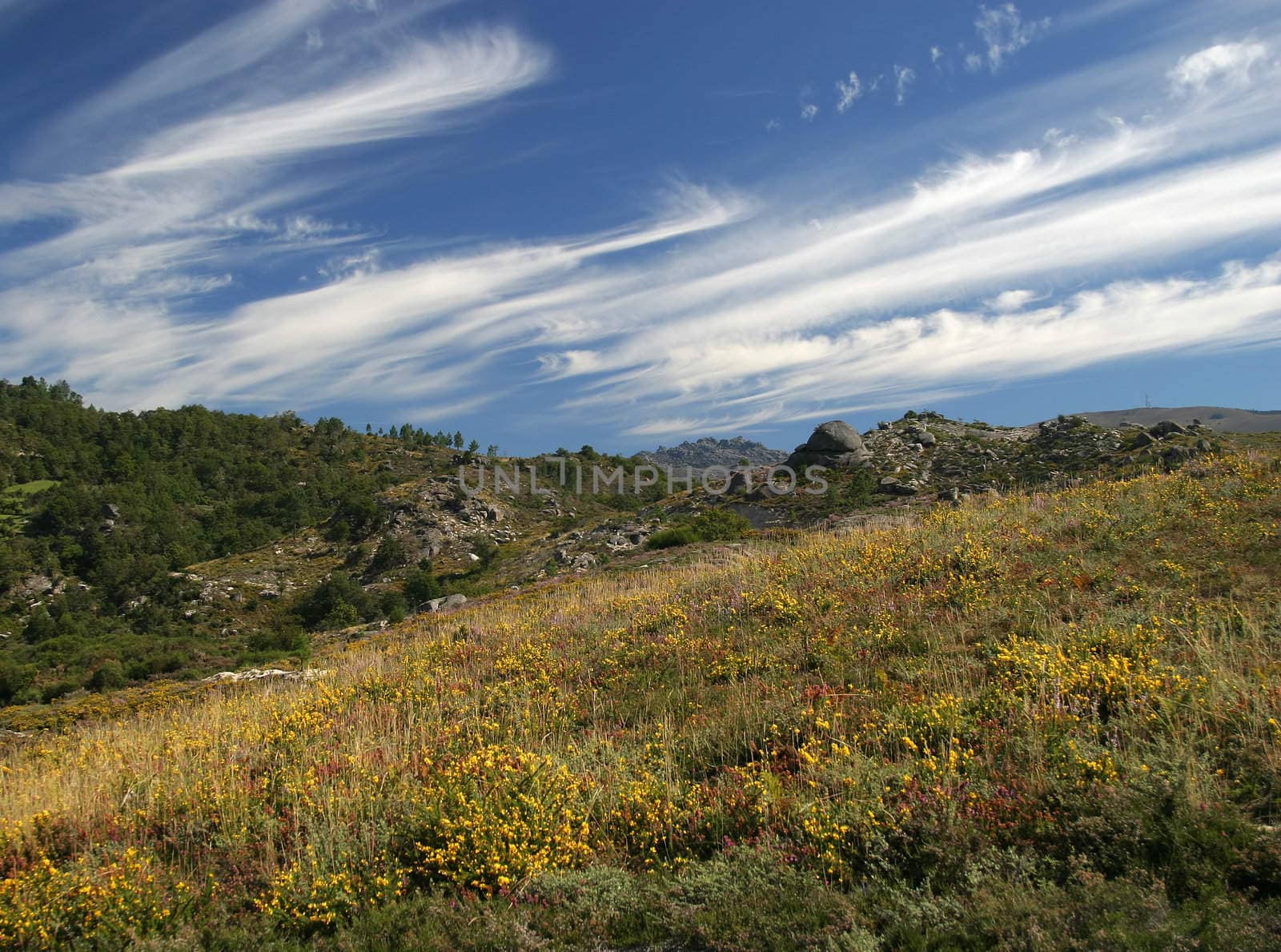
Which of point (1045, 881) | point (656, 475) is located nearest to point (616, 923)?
point (1045, 881)

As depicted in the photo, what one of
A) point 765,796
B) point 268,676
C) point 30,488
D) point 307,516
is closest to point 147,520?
point 307,516

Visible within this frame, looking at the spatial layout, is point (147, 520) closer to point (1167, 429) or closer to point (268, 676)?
point (268, 676)

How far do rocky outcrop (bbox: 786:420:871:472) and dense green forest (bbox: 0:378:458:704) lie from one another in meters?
28.3

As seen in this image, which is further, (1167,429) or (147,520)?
(147,520)

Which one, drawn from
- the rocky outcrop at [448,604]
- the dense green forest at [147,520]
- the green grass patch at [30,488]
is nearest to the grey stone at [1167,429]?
the rocky outcrop at [448,604]

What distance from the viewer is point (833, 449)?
165ft

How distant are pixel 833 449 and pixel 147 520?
3648 inches

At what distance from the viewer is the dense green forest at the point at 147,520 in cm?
3344

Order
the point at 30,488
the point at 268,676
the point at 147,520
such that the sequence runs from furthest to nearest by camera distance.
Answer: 1. the point at 30,488
2. the point at 147,520
3. the point at 268,676

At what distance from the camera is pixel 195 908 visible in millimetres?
4762

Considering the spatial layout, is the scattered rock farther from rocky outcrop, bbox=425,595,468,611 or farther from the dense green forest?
rocky outcrop, bbox=425,595,468,611

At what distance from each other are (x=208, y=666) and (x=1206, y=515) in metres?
30.0

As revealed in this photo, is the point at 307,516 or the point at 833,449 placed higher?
the point at 833,449

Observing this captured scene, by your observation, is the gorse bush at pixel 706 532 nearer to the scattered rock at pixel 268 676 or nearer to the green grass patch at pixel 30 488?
the scattered rock at pixel 268 676
